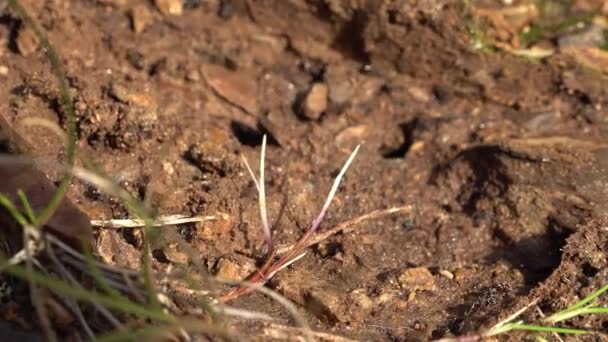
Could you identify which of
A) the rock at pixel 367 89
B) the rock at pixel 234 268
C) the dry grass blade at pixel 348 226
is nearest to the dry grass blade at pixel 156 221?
the rock at pixel 234 268

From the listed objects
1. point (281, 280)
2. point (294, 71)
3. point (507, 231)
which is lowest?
point (507, 231)

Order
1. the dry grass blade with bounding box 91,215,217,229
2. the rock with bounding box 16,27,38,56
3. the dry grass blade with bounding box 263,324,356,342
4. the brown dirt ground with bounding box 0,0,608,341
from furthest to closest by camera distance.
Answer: the rock with bounding box 16,27,38,56
the brown dirt ground with bounding box 0,0,608,341
the dry grass blade with bounding box 91,215,217,229
the dry grass blade with bounding box 263,324,356,342

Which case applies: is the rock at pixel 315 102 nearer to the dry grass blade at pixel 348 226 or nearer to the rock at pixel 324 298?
the dry grass blade at pixel 348 226

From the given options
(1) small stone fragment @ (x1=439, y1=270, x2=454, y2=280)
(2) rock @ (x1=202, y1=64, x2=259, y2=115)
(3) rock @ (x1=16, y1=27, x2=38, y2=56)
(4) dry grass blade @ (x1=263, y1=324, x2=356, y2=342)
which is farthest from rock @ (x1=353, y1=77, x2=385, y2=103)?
(4) dry grass blade @ (x1=263, y1=324, x2=356, y2=342)

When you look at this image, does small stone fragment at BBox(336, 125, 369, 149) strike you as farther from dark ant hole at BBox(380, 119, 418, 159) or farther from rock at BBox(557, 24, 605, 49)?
rock at BBox(557, 24, 605, 49)

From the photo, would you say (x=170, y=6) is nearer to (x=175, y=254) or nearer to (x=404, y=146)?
(x=404, y=146)

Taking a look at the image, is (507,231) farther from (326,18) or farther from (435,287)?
(326,18)

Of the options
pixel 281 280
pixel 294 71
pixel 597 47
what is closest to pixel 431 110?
pixel 294 71
